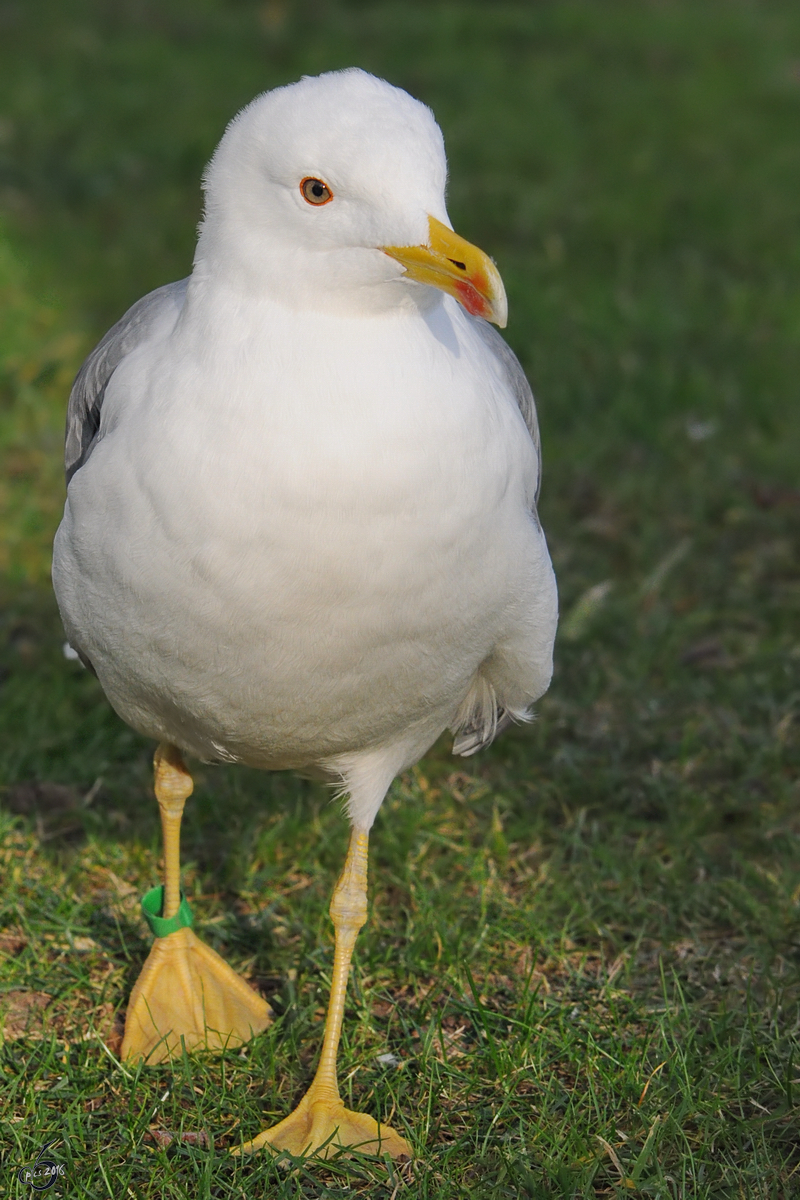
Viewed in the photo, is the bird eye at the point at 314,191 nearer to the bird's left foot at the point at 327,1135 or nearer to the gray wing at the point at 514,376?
the gray wing at the point at 514,376

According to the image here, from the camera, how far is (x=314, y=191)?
2.77m

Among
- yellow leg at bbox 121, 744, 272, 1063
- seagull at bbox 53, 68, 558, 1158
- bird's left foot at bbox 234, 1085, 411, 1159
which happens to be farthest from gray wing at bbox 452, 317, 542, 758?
bird's left foot at bbox 234, 1085, 411, 1159

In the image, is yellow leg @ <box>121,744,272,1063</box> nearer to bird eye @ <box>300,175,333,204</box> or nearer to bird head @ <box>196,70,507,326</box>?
bird head @ <box>196,70,507,326</box>

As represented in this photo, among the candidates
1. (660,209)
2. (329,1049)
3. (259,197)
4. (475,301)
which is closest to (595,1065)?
(329,1049)

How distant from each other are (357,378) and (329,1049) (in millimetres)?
1560

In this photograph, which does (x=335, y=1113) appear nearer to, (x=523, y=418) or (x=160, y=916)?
(x=160, y=916)

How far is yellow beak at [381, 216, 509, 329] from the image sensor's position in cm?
267

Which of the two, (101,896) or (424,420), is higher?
(424,420)

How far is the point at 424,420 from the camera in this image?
278cm

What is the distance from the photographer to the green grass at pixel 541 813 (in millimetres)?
3246

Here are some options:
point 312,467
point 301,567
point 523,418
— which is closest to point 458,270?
point 312,467

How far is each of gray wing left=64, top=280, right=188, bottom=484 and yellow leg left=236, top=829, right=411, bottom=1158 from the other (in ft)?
4.06

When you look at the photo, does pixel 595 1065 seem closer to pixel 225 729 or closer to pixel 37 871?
pixel 225 729
